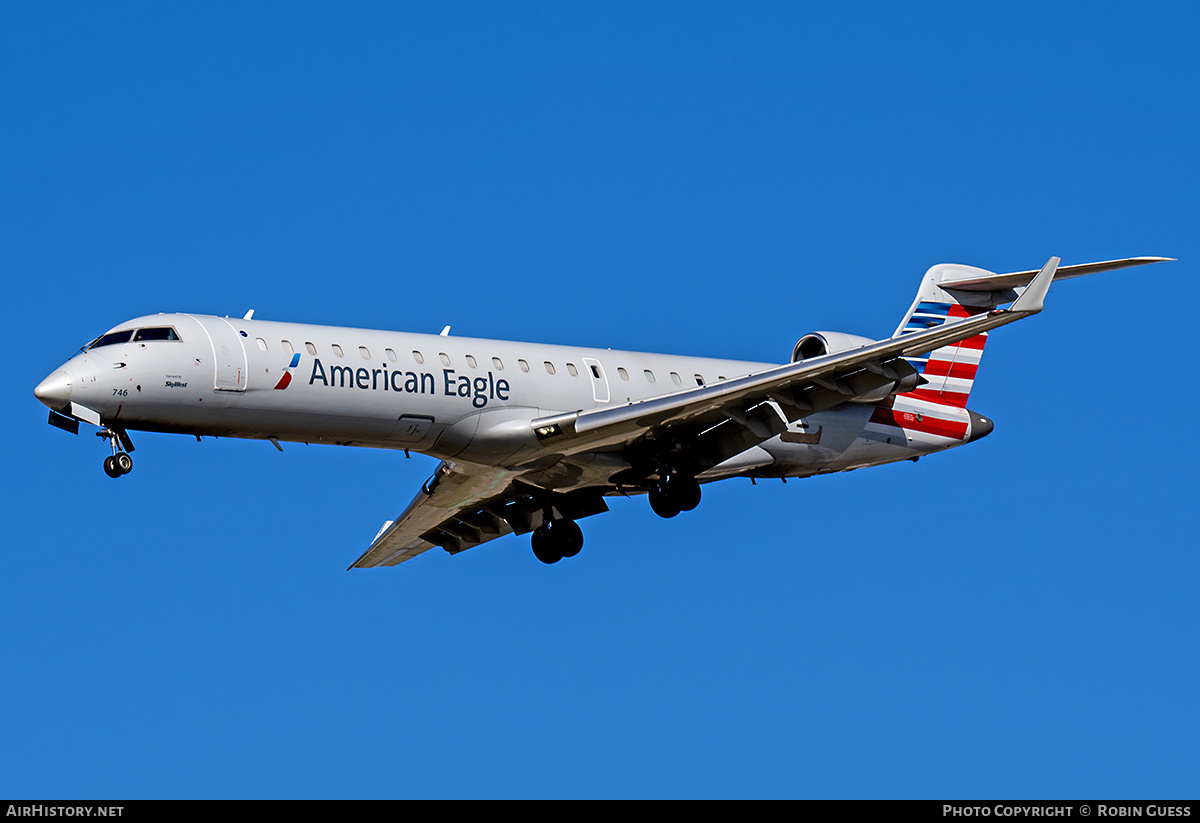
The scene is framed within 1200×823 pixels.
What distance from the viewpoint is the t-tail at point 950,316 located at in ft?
92.7

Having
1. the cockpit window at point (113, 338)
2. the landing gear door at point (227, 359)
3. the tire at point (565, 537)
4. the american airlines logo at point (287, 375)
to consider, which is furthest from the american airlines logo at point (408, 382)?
the tire at point (565, 537)

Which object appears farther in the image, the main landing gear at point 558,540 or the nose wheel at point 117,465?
the main landing gear at point 558,540

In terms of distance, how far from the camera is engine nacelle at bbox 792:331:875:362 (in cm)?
2500

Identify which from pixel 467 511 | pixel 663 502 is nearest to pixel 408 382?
pixel 663 502

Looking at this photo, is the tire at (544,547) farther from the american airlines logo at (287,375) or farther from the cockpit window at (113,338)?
the cockpit window at (113,338)

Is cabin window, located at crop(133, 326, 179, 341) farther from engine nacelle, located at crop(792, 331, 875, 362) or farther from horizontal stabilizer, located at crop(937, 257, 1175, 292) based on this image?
horizontal stabilizer, located at crop(937, 257, 1175, 292)

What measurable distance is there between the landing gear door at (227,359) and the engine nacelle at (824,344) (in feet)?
28.1

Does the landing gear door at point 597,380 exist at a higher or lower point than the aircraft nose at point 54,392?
higher

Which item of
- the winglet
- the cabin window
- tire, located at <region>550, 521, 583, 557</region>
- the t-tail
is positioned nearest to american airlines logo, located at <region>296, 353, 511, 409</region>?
the cabin window

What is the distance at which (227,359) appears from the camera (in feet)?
72.9
